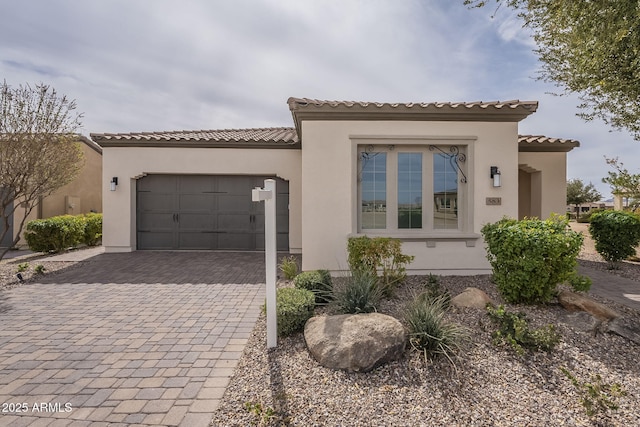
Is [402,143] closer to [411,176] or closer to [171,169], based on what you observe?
[411,176]

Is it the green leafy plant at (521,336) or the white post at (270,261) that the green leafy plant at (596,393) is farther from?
the white post at (270,261)

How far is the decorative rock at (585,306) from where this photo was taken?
3876 mm

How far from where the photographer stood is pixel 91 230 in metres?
11.1

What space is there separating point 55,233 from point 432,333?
1209cm

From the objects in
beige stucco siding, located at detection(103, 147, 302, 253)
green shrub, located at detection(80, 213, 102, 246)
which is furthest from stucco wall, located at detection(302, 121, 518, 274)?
green shrub, located at detection(80, 213, 102, 246)

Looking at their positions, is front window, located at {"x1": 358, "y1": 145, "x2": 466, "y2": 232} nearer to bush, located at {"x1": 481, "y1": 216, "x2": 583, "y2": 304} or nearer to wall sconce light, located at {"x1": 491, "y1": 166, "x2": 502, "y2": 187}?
wall sconce light, located at {"x1": 491, "y1": 166, "x2": 502, "y2": 187}

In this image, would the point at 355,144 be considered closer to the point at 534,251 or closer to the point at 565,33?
the point at 534,251

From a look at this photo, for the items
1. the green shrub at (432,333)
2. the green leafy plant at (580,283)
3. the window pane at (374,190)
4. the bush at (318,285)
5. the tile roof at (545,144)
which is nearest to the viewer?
the green shrub at (432,333)

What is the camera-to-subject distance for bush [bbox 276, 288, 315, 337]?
3.64 m

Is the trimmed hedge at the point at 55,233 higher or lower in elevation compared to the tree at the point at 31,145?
lower

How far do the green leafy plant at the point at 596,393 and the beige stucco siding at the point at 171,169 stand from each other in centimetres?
756

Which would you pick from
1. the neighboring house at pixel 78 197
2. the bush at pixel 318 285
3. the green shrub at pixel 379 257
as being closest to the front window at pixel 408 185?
the green shrub at pixel 379 257

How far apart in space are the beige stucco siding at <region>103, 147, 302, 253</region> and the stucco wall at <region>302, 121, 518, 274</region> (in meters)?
3.28

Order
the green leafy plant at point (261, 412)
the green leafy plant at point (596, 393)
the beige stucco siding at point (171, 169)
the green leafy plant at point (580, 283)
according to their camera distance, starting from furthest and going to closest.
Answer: the beige stucco siding at point (171, 169) → the green leafy plant at point (580, 283) → the green leafy plant at point (596, 393) → the green leafy plant at point (261, 412)
